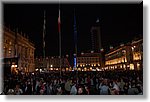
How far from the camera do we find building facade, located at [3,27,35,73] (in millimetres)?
4816

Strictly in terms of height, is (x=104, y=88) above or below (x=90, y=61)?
below

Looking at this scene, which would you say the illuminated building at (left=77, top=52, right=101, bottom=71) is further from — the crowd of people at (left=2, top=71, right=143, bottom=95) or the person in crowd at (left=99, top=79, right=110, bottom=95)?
Answer: the person in crowd at (left=99, top=79, right=110, bottom=95)

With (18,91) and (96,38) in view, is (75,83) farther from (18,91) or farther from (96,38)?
(18,91)

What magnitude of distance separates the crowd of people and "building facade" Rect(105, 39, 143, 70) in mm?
114

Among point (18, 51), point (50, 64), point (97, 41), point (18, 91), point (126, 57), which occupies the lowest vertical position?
point (18, 91)

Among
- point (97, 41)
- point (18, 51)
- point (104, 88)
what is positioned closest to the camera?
point (104, 88)

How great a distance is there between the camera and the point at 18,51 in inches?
193

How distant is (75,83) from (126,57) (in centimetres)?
104

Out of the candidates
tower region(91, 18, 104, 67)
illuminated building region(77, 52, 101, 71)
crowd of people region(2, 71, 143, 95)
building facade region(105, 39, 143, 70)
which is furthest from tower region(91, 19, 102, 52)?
crowd of people region(2, 71, 143, 95)

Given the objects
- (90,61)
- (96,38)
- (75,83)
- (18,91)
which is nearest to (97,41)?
(96,38)

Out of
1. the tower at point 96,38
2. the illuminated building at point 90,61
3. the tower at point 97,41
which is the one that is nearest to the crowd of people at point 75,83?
the illuminated building at point 90,61

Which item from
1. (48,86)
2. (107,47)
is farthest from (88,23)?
(48,86)

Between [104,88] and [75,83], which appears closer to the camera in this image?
[104,88]

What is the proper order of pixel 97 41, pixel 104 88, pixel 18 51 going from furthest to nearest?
pixel 97 41
pixel 18 51
pixel 104 88
